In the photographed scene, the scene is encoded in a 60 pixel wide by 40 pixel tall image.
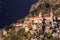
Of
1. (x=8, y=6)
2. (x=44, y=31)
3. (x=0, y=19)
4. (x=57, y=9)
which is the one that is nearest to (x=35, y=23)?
(x=44, y=31)

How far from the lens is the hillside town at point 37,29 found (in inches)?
4610

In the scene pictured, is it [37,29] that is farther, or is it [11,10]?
[11,10]

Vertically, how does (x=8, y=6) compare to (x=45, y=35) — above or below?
above

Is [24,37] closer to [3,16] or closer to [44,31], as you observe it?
[44,31]

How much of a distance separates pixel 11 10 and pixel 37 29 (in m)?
67.2

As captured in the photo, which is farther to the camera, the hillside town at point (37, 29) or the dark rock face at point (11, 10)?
the dark rock face at point (11, 10)

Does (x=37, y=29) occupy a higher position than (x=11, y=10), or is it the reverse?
(x=11, y=10)

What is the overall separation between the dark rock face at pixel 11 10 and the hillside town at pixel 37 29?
136 ft

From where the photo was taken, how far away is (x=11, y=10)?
185625 millimetres

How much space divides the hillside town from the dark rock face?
136ft

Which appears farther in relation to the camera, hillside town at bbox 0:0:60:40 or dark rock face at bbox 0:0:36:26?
dark rock face at bbox 0:0:36:26

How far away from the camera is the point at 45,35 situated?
117062 mm

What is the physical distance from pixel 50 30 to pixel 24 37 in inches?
364

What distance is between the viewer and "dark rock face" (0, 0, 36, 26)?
175 m
